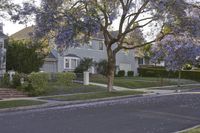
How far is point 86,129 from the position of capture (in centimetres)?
1479

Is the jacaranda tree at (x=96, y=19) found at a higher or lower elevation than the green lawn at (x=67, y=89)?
higher

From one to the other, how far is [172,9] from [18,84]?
54.2 ft

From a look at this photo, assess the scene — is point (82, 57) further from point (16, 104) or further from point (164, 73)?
point (16, 104)

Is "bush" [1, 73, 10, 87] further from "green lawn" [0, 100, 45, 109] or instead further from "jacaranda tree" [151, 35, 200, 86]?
"jacaranda tree" [151, 35, 200, 86]

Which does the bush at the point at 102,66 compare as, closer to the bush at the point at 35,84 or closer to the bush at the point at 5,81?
the bush at the point at 5,81

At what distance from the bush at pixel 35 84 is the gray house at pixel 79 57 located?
1861 cm

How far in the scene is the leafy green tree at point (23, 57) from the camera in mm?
47156

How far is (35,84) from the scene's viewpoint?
1366 inches

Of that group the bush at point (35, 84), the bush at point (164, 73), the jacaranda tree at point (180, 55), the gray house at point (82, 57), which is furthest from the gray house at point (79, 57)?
the jacaranda tree at point (180, 55)

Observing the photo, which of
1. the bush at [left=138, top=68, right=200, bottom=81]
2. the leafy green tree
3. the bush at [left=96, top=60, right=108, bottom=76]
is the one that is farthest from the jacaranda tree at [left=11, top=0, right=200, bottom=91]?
the bush at [left=138, top=68, right=200, bottom=81]

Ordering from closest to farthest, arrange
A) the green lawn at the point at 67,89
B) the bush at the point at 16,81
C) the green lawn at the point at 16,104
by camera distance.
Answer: the green lawn at the point at 16,104 → the bush at the point at 16,81 → the green lawn at the point at 67,89

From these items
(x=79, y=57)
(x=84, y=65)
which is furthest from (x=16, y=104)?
(x=79, y=57)

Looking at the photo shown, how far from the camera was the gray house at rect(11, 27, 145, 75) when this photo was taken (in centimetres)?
5938

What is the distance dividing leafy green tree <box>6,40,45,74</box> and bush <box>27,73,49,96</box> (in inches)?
472
